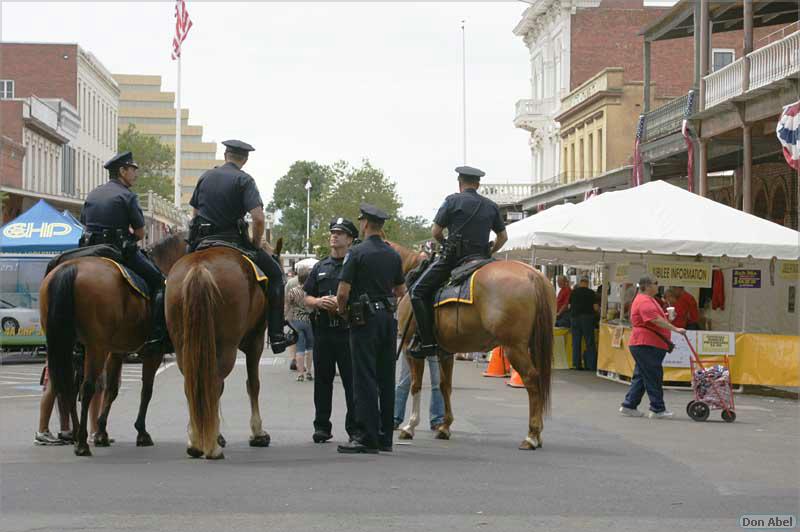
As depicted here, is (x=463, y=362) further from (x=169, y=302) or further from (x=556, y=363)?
(x=169, y=302)

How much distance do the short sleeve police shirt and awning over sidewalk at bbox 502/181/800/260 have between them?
30.4ft

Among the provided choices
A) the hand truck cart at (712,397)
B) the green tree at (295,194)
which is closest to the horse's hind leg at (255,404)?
the hand truck cart at (712,397)

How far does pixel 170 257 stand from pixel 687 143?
2273 centimetres

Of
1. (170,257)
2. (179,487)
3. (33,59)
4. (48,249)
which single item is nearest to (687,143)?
(48,249)

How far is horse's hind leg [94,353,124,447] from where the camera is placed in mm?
12047

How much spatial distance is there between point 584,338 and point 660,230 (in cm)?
598

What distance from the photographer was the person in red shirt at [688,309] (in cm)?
2233

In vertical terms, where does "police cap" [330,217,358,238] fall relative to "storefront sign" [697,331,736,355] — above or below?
above

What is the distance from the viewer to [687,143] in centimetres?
3322

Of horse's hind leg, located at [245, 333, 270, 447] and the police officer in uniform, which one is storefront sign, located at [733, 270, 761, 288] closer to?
the police officer in uniform

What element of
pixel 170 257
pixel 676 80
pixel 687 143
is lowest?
pixel 170 257

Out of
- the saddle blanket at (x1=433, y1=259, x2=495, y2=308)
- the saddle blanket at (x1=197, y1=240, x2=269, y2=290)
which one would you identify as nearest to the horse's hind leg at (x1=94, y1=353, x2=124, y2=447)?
the saddle blanket at (x1=197, y1=240, x2=269, y2=290)

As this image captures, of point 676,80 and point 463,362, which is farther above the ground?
point 676,80

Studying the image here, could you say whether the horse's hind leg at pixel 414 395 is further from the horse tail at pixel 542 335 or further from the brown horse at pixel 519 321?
the horse tail at pixel 542 335
